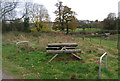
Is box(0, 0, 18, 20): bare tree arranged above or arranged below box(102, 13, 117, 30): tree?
above

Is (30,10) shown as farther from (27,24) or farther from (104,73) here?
(104,73)

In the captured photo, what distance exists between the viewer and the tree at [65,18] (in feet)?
100

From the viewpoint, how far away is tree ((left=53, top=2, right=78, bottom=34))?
30.5m

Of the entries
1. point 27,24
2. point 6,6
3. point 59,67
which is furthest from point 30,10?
point 59,67

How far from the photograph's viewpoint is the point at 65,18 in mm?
30953

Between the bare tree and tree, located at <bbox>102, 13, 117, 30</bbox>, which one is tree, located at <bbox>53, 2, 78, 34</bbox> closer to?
the bare tree

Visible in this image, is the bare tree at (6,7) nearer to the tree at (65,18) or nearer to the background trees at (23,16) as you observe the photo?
the background trees at (23,16)

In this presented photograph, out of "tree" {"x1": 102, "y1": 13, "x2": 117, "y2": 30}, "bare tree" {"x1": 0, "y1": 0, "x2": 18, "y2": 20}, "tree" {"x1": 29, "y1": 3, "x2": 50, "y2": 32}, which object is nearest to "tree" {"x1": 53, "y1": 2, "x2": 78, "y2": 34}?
"tree" {"x1": 29, "y1": 3, "x2": 50, "y2": 32}

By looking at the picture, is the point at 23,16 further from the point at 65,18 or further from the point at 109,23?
the point at 109,23

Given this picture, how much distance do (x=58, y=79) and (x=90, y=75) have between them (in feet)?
4.33

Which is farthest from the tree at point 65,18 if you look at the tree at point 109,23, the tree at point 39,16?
the tree at point 109,23

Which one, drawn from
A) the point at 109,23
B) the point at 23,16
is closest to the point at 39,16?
the point at 23,16

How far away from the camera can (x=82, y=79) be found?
16.3ft

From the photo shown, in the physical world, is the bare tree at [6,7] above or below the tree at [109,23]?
above
